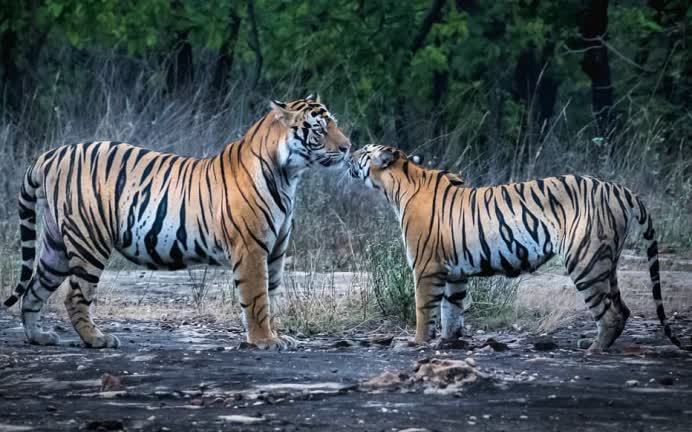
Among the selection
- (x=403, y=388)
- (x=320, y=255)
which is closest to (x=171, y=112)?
(x=320, y=255)

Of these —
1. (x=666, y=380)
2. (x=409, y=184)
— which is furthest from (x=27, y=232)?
(x=666, y=380)

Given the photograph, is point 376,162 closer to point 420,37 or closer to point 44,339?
point 44,339

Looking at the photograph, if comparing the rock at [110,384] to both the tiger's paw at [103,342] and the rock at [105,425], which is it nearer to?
the rock at [105,425]

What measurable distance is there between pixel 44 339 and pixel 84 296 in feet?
1.45

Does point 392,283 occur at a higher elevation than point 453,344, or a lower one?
higher

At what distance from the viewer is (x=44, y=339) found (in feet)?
28.5

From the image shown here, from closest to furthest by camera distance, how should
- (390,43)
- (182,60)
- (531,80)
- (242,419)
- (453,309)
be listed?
(242,419) → (453,309) → (182,60) → (390,43) → (531,80)

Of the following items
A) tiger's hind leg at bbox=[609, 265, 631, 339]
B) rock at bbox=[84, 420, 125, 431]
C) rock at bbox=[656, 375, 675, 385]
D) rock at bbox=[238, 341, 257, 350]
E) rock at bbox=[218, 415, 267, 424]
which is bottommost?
rock at bbox=[656, 375, 675, 385]

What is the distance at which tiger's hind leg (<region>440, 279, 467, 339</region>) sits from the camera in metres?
8.96

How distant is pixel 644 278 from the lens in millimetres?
11242

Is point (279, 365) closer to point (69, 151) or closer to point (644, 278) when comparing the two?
point (69, 151)

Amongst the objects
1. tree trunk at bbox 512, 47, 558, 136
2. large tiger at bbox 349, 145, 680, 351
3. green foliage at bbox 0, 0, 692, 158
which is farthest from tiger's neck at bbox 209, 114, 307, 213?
tree trunk at bbox 512, 47, 558, 136

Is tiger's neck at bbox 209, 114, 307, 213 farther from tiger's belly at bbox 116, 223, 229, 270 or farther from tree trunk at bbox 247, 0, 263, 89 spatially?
tree trunk at bbox 247, 0, 263, 89

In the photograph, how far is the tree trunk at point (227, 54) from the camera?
18.1 metres
